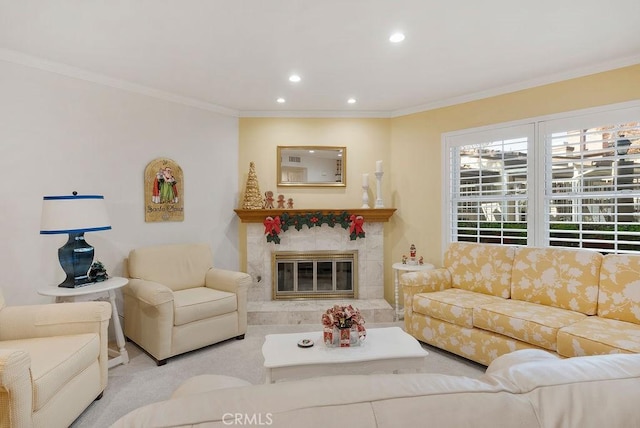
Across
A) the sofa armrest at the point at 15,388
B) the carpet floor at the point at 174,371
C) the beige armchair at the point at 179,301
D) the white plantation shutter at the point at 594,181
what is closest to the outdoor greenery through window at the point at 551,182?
the white plantation shutter at the point at 594,181

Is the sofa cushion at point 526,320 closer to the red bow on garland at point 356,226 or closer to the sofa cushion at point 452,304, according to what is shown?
the sofa cushion at point 452,304

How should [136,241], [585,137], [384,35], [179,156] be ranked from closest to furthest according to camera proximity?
1. [384,35]
2. [585,137]
3. [136,241]
4. [179,156]

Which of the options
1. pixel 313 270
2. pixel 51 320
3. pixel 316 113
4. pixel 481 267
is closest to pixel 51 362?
pixel 51 320

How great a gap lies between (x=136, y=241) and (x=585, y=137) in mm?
4622

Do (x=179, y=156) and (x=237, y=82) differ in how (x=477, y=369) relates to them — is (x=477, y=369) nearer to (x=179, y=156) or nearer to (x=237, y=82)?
(x=237, y=82)

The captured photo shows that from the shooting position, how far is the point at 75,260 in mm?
2877

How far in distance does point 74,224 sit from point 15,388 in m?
1.35

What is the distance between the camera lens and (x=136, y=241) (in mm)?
3803

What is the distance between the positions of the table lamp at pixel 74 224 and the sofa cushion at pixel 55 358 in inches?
27.6

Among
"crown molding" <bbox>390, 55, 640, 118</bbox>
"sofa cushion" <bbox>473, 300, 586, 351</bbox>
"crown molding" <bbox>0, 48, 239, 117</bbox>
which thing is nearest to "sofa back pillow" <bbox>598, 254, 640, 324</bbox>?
"sofa cushion" <bbox>473, 300, 586, 351</bbox>

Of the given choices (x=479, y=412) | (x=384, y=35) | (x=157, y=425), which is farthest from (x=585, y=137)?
(x=157, y=425)

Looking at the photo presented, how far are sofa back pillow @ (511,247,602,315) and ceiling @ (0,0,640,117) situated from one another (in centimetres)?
172

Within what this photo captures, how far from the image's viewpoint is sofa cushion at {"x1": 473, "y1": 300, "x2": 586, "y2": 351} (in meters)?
2.50

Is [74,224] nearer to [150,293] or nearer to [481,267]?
[150,293]
